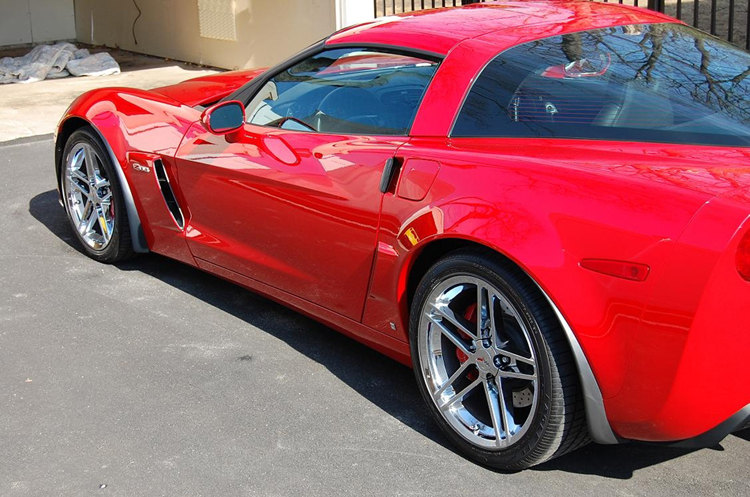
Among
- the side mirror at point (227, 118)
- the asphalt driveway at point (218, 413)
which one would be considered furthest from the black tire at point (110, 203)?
the side mirror at point (227, 118)

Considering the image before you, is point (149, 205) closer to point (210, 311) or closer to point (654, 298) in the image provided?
point (210, 311)

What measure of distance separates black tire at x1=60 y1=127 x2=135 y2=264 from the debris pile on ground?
778 centimetres

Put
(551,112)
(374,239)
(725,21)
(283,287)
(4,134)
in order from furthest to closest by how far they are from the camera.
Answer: (725,21) < (4,134) < (283,287) < (374,239) < (551,112)

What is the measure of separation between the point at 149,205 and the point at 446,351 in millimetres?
2184

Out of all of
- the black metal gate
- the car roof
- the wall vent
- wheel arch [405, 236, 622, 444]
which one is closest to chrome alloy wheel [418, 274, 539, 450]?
wheel arch [405, 236, 622, 444]

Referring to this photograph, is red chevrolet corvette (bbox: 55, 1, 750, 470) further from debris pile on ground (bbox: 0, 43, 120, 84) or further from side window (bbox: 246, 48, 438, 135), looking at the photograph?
debris pile on ground (bbox: 0, 43, 120, 84)

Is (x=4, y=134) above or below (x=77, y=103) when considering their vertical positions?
below

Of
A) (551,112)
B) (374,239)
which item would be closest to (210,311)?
(374,239)

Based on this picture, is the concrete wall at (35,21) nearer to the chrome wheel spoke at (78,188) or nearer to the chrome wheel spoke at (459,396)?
the chrome wheel spoke at (78,188)

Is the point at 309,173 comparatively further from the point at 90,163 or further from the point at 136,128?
the point at 90,163

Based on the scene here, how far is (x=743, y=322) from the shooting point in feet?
8.81

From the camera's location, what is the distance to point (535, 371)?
309 centimetres

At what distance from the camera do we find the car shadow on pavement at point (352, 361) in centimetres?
343

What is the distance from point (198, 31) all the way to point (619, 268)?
1142 centimetres
